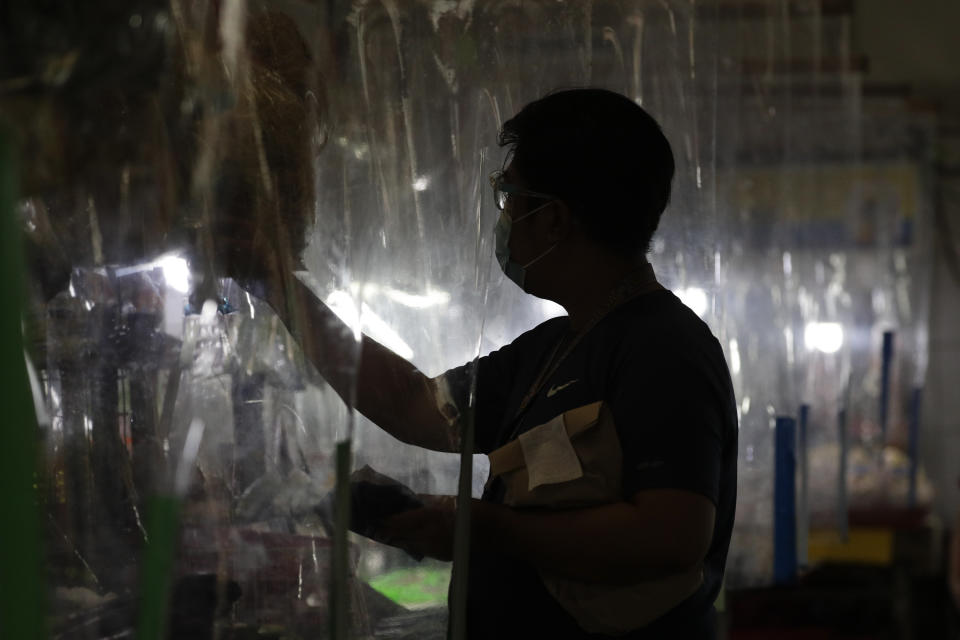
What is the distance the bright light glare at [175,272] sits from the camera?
742mm

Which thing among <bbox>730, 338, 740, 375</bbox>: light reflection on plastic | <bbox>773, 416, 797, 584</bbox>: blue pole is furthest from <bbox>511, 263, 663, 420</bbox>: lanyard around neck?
<bbox>773, 416, 797, 584</bbox>: blue pole

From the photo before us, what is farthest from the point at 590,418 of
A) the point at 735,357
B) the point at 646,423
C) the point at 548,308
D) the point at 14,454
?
the point at 735,357

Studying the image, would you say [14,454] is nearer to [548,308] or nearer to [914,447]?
[548,308]

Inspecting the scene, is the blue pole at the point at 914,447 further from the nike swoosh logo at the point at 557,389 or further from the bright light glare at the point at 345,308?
the bright light glare at the point at 345,308

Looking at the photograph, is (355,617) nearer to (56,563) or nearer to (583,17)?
(56,563)

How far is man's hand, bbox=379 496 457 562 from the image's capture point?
941 mm

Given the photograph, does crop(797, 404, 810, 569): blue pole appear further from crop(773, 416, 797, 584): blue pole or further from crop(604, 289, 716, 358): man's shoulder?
crop(604, 289, 716, 358): man's shoulder

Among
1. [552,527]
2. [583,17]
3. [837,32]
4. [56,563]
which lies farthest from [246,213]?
[837,32]

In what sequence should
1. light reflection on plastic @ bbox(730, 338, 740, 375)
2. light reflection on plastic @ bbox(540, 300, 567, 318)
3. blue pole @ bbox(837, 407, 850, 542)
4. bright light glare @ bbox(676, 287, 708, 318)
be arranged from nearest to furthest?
light reflection on plastic @ bbox(540, 300, 567, 318), bright light glare @ bbox(676, 287, 708, 318), light reflection on plastic @ bbox(730, 338, 740, 375), blue pole @ bbox(837, 407, 850, 542)

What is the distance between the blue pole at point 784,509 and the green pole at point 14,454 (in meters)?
2.07

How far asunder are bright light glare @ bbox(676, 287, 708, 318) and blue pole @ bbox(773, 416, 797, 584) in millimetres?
957

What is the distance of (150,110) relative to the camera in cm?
68

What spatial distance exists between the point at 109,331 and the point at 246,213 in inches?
5.4

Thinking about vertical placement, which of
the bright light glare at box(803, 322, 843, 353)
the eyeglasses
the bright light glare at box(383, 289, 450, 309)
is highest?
the bright light glare at box(803, 322, 843, 353)
